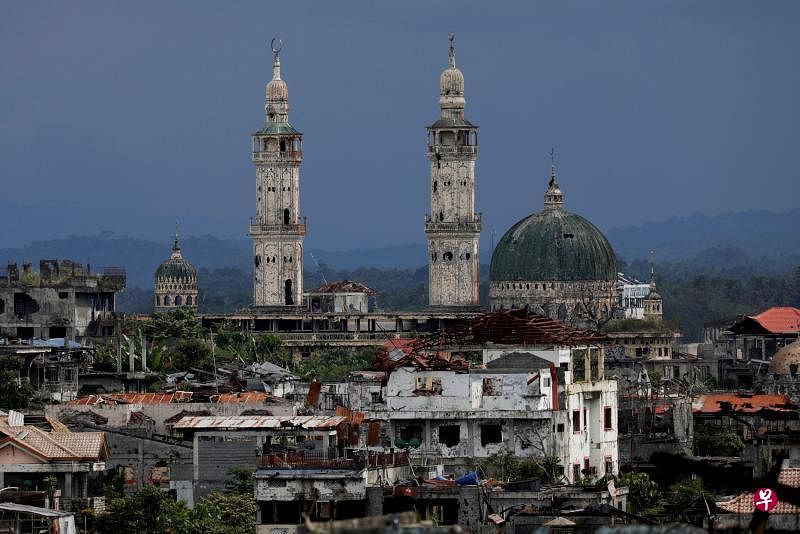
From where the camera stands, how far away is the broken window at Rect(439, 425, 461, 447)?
6272 centimetres

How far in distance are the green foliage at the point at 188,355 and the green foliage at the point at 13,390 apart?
1625 cm

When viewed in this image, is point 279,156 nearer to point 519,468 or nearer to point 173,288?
point 173,288

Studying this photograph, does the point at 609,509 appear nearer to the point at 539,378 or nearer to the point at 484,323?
the point at 539,378

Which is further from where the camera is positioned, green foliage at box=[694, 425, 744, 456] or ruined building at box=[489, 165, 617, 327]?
ruined building at box=[489, 165, 617, 327]

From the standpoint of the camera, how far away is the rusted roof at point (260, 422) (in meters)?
63.3

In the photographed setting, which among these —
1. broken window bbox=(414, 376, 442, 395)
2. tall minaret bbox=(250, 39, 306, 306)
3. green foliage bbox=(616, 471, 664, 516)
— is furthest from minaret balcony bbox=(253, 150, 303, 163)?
green foliage bbox=(616, 471, 664, 516)

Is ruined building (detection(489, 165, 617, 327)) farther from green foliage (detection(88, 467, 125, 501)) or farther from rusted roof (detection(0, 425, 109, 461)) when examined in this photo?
rusted roof (detection(0, 425, 109, 461))

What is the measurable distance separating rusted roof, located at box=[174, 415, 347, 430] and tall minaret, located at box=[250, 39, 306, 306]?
8713 cm

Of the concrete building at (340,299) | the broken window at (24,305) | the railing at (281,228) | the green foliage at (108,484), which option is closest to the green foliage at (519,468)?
Answer: the green foliage at (108,484)

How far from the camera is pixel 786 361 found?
116125 mm

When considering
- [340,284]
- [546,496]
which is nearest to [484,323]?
[546,496]

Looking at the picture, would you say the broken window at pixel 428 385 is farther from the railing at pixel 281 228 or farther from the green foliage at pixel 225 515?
the railing at pixel 281 228

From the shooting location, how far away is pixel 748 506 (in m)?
45.1

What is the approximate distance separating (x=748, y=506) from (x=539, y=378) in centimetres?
1851
